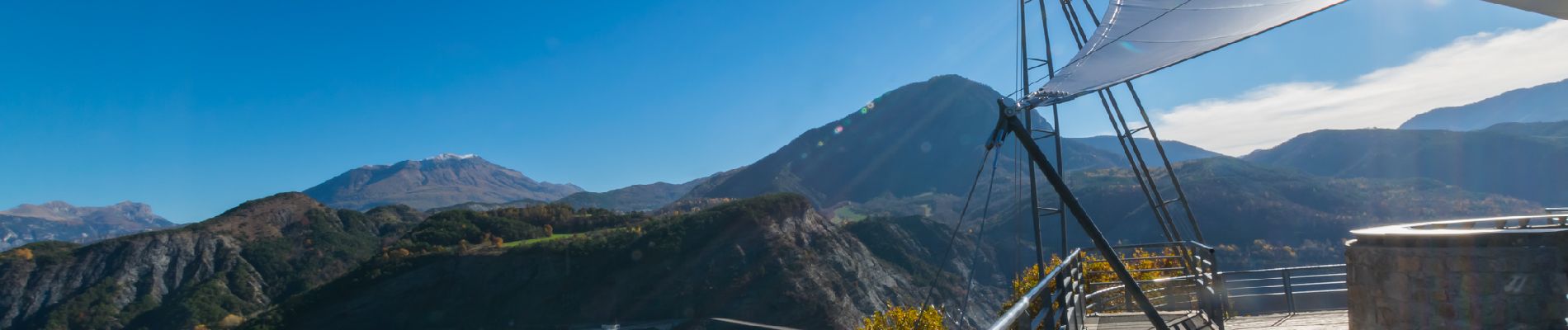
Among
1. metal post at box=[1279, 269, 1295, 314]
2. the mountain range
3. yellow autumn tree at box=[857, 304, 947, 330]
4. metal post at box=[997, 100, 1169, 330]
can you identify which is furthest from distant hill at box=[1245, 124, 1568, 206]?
metal post at box=[997, 100, 1169, 330]

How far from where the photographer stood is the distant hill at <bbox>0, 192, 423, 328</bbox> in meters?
75.6

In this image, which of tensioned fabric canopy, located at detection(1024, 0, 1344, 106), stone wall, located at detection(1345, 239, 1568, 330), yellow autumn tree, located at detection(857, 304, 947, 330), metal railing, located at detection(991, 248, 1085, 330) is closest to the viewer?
metal railing, located at detection(991, 248, 1085, 330)

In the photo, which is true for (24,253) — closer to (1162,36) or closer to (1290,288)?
(1162,36)

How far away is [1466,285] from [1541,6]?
2.59 metres

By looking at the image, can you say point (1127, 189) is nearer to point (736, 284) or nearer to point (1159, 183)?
point (1159, 183)

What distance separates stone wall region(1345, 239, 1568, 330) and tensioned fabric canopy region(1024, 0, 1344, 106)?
2.25 m

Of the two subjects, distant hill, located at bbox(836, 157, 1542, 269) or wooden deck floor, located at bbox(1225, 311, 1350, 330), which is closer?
wooden deck floor, located at bbox(1225, 311, 1350, 330)

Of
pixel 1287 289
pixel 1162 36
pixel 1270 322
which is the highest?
pixel 1162 36

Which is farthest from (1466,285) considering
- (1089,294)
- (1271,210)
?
(1271,210)

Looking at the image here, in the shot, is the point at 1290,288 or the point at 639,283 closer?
the point at 1290,288

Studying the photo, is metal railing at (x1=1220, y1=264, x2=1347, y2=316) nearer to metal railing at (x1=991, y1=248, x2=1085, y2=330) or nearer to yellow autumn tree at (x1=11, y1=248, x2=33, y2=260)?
metal railing at (x1=991, y1=248, x2=1085, y2=330)

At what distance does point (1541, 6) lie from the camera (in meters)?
3.82

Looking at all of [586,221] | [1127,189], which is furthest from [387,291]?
[1127,189]

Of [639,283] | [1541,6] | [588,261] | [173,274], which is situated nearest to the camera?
[1541,6]
